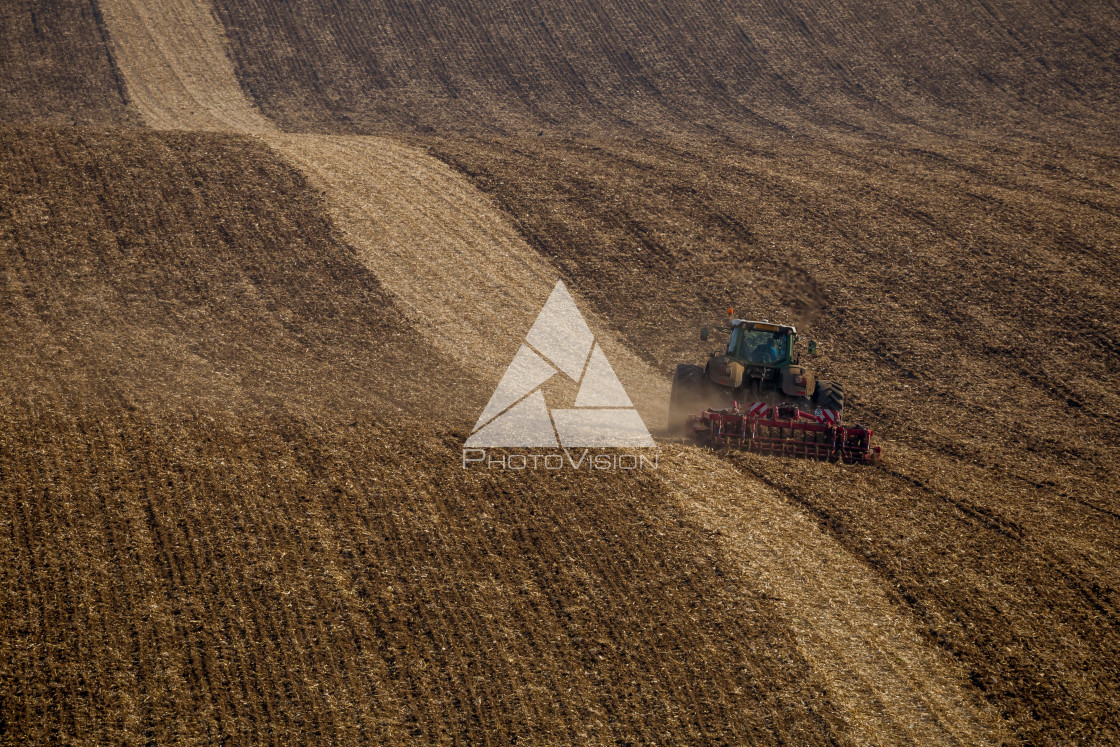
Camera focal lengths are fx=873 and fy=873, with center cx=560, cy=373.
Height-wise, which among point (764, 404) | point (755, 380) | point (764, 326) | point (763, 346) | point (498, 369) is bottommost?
point (498, 369)

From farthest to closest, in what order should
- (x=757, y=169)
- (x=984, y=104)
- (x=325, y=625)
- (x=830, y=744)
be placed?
(x=984, y=104), (x=757, y=169), (x=325, y=625), (x=830, y=744)

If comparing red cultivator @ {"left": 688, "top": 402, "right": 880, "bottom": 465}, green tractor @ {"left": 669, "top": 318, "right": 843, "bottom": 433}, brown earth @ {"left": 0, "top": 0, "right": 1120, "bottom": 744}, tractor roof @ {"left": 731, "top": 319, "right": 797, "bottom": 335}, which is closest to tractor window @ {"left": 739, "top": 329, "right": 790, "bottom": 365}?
green tractor @ {"left": 669, "top": 318, "right": 843, "bottom": 433}

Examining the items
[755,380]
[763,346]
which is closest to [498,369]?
[755,380]

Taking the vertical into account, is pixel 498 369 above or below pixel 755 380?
below

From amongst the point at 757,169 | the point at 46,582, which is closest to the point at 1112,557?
the point at 46,582

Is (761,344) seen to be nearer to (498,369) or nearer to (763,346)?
(763,346)

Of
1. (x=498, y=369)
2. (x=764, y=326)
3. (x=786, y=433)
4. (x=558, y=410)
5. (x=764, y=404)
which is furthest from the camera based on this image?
(x=498, y=369)

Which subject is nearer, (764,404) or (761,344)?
(764,404)

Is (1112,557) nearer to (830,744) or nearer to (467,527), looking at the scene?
(830,744)
